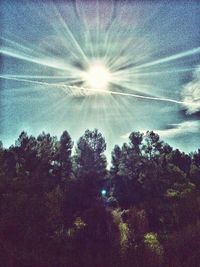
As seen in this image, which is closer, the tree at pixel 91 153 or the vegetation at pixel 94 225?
the vegetation at pixel 94 225

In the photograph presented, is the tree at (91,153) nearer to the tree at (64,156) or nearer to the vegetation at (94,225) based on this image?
the tree at (64,156)

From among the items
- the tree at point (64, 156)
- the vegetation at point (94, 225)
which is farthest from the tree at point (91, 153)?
the vegetation at point (94, 225)

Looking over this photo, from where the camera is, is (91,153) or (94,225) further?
(91,153)

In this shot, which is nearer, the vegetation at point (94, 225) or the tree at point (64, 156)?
the vegetation at point (94, 225)

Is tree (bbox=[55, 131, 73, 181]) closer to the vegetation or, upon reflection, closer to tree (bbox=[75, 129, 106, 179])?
tree (bbox=[75, 129, 106, 179])

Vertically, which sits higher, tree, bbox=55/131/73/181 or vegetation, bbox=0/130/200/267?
tree, bbox=55/131/73/181

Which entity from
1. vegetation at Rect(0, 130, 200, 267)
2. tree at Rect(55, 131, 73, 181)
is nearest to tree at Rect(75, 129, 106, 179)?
tree at Rect(55, 131, 73, 181)

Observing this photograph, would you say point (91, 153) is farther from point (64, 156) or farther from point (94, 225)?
point (94, 225)

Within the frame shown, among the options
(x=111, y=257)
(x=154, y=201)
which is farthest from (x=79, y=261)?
(x=154, y=201)

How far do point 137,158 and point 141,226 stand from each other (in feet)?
89.1

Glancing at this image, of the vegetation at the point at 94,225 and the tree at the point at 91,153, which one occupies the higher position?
the tree at the point at 91,153

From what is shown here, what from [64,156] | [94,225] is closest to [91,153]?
[64,156]

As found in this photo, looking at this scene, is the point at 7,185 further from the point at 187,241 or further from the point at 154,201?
the point at 154,201

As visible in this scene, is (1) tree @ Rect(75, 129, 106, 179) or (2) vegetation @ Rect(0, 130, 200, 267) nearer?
(2) vegetation @ Rect(0, 130, 200, 267)
